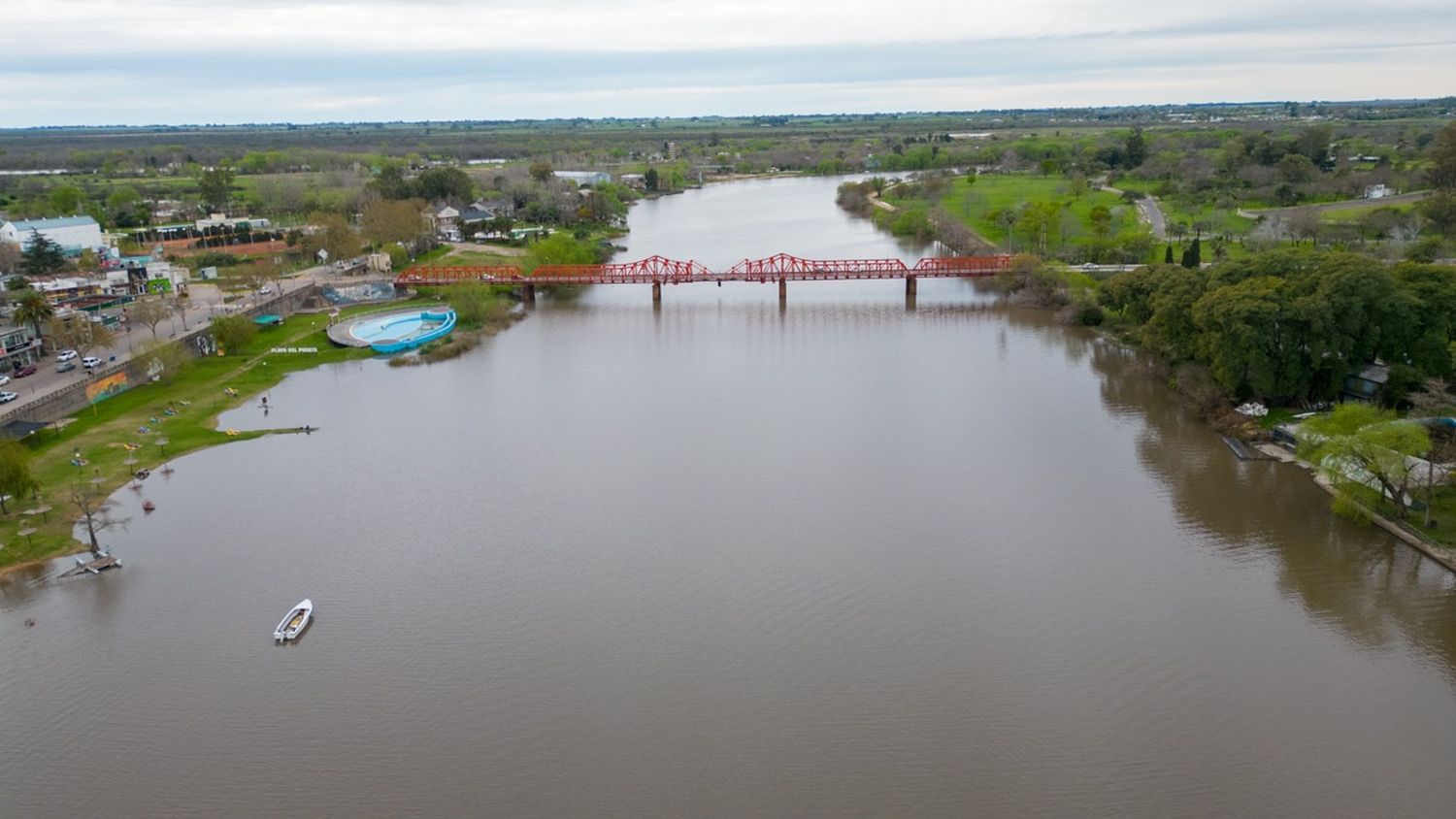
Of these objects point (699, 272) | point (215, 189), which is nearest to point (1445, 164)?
point (699, 272)

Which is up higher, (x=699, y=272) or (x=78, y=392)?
(x=699, y=272)

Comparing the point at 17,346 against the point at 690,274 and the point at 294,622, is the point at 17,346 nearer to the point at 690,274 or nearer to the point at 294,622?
the point at 294,622

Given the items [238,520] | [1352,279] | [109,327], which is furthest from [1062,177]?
[238,520]

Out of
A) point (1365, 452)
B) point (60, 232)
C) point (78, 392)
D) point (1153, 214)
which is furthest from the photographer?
point (1153, 214)

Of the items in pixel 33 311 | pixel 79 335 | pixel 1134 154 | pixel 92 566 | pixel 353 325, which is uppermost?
pixel 1134 154

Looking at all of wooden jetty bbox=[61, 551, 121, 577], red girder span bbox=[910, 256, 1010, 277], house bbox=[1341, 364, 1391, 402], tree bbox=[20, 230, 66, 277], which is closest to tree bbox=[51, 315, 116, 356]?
wooden jetty bbox=[61, 551, 121, 577]

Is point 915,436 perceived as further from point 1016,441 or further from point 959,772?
point 959,772

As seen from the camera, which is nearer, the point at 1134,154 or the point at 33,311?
the point at 33,311

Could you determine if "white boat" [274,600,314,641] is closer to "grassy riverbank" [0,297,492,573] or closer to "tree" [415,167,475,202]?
"grassy riverbank" [0,297,492,573]
